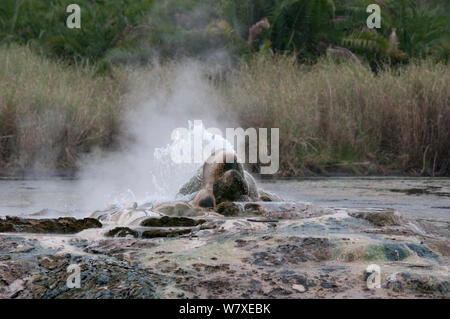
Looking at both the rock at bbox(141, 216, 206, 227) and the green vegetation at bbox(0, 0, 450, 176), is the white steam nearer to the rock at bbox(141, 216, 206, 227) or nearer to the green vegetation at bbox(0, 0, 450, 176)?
the green vegetation at bbox(0, 0, 450, 176)

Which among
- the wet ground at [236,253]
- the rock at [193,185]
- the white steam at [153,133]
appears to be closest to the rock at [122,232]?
the wet ground at [236,253]

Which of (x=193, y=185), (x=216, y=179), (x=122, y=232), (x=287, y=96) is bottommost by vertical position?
(x=122, y=232)

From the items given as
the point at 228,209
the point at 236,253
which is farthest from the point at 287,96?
the point at 236,253

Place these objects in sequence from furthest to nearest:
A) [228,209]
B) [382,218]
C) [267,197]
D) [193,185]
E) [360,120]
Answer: [360,120]
[193,185]
[267,197]
[228,209]
[382,218]

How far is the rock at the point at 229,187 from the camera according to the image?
7.67 meters

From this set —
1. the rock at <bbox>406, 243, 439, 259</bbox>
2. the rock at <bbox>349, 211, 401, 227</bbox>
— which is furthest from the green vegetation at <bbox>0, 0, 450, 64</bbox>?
the rock at <bbox>406, 243, 439, 259</bbox>

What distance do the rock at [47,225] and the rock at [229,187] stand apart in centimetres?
158

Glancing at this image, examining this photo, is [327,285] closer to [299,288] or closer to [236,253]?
[299,288]

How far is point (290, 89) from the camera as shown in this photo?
1333cm

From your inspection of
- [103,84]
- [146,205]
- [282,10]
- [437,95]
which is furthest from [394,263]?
[282,10]

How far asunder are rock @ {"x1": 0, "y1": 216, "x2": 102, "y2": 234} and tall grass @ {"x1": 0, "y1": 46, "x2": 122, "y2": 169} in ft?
18.9

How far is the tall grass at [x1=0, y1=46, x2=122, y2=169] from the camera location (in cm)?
1218

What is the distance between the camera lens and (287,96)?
12.9 m

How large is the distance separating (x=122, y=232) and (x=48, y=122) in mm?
6659
